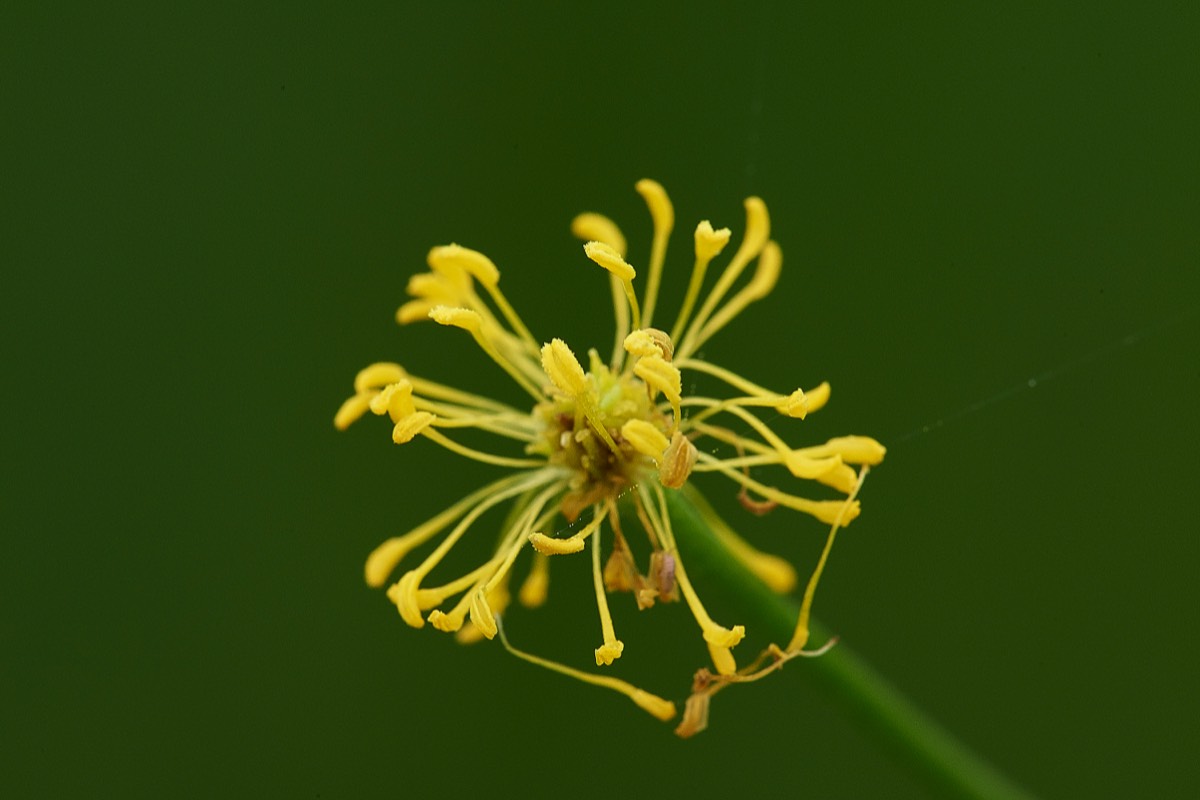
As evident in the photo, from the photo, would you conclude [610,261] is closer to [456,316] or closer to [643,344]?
[643,344]

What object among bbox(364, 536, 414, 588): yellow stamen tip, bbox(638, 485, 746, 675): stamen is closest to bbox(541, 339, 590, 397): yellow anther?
bbox(638, 485, 746, 675): stamen

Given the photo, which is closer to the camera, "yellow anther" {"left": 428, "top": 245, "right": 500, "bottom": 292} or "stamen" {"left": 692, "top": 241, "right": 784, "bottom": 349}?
"yellow anther" {"left": 428, "top": 245, "right": 500, "bottom": 292}

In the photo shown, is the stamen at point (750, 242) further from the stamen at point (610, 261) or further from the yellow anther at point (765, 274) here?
the stamen at point (610, 261)

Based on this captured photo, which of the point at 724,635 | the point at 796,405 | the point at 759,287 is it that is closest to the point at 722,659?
the point at 724,635

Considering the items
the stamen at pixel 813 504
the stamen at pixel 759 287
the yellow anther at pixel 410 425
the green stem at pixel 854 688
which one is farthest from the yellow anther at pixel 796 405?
the yellow anther at pixel 410 425

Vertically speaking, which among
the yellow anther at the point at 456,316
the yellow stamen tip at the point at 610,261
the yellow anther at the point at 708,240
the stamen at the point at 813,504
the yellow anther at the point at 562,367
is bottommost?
the stamen at the point at 813,504

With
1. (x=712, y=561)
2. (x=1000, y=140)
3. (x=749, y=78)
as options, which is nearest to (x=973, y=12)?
(x=1000, y=140)

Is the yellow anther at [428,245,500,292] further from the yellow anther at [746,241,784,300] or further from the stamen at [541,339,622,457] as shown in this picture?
the yellow anther at [746,241,784,300]
